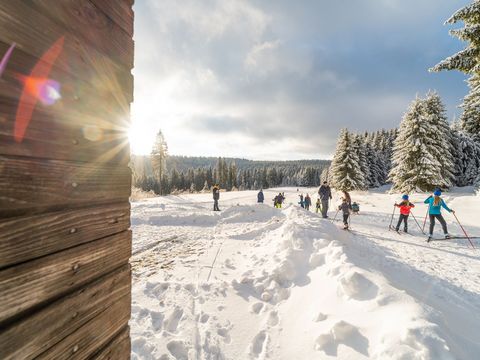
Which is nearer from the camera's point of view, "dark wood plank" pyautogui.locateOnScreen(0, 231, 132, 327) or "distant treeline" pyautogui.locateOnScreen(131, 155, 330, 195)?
"dark wood plank" pyautogui.locateOnScreen(0, 231, 132, 327)

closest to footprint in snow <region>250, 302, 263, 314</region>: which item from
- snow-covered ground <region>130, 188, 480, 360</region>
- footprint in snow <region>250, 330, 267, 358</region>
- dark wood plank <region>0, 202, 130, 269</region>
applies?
snow-covered ground <region>130, 188, 480, 360</region>

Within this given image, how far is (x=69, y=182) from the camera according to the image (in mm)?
1152

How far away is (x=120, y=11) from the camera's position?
147 centimetres

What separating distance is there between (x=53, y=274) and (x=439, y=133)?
3447 cm

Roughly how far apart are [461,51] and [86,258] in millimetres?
12072

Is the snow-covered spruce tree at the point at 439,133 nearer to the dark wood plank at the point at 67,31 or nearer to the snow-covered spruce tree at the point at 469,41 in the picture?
the snow-covered spruce tree at the point at 469,41

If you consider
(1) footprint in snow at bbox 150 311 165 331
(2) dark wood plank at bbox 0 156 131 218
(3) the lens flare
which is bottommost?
(1) footprint in snow at bbox 150 311 165 331

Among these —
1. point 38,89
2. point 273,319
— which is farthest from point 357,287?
point 38,89

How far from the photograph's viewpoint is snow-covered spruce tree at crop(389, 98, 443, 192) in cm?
2536

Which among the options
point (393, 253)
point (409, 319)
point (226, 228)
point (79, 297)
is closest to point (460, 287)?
point (393, 253)

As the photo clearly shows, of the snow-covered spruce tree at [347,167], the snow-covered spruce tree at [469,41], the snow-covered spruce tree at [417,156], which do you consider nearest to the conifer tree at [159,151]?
the snow-covered spruce tree at [347,167]

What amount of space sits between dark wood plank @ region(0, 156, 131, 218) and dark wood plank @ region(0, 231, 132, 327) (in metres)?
0.23

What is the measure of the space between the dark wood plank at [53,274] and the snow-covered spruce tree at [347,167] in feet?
129

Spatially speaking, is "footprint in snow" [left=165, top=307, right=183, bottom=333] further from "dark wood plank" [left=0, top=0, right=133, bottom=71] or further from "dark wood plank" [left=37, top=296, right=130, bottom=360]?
"dark wood plank" [left=0, top=0, right=133, bottom=71]
